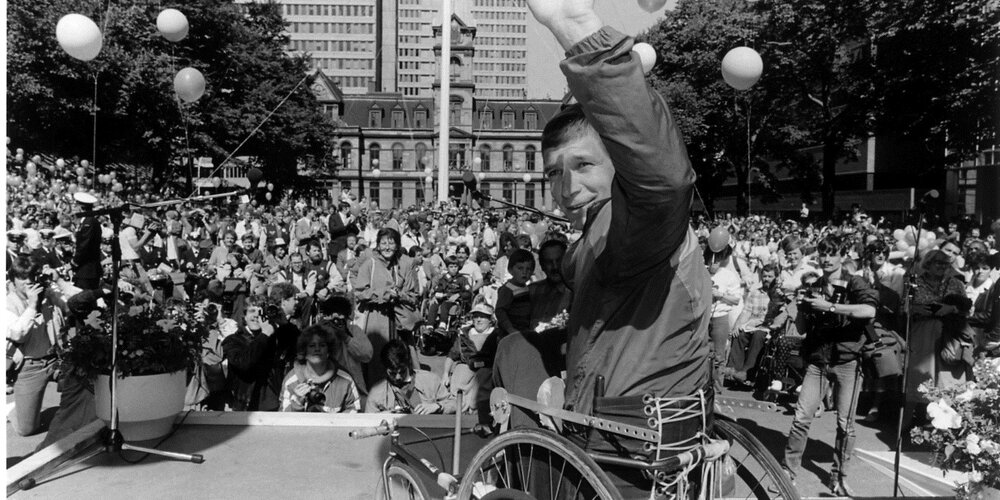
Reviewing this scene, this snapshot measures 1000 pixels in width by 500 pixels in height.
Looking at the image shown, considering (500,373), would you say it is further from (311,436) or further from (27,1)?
(27,1)

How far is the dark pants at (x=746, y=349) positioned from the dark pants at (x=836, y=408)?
3.56 meters

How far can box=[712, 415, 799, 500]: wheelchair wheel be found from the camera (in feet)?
5.78

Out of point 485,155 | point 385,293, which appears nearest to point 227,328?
point 385,293

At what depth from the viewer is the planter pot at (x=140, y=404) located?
4.59 meters

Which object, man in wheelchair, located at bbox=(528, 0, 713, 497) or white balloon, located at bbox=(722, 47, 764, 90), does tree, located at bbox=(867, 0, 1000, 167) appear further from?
man in wheelchair, located at bbox=(528, 0, 713, 497)

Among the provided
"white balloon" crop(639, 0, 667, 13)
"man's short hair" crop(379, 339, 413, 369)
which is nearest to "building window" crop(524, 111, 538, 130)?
"man's short hair" crop(379, 339, 413, 369)

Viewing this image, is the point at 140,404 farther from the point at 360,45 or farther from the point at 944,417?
the point at 360,45

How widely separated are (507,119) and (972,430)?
9131 cm

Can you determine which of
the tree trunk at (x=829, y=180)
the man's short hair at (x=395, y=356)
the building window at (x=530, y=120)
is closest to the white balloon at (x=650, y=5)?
the man's short hair at (x=395, y=356)

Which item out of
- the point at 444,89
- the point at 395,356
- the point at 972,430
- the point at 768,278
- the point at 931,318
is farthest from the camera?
the point at 444,89

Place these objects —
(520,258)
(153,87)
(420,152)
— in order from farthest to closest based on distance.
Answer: (420,152) < (153,87) < (520,258)

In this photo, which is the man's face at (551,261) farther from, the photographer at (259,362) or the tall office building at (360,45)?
the tall office building at (360,45)

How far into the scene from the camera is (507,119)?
92.9 meters

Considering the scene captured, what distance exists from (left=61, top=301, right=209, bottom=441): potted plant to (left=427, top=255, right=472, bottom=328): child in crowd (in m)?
6.59
